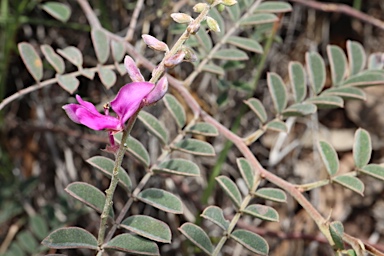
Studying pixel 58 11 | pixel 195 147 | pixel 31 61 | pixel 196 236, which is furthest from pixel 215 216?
pixel 58 11

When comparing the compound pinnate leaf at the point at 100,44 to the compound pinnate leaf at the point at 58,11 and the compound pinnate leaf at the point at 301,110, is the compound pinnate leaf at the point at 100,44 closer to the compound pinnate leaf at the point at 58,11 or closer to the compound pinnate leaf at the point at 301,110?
the compound pinnate leaf at the point at 58,11

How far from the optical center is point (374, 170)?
933 mm

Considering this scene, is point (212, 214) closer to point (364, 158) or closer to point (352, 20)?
point (364, 158)

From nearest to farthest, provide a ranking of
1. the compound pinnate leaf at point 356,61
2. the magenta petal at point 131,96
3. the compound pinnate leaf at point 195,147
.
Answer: the magenta petal at point 131,96 → the compound pinnate leaf at point 195,147 → the compound pinnate leaf at point 356,61

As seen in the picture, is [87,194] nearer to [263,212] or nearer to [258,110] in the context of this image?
[263,212]

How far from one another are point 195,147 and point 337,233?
29 centimetres

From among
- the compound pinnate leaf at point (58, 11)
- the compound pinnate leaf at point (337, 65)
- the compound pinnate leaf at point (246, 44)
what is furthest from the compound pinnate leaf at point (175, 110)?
the compound pinnate leaf at point (58, 11)

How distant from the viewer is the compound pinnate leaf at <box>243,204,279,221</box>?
874 millimetres

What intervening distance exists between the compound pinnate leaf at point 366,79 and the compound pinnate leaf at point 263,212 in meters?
0.39

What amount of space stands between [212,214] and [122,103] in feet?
0.95

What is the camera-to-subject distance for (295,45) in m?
1.80

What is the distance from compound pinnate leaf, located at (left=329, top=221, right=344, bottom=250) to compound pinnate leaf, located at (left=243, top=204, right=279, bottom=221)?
3.4 inches

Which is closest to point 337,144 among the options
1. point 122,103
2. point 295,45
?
point 295,45

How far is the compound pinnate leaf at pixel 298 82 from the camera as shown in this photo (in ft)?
3.73
